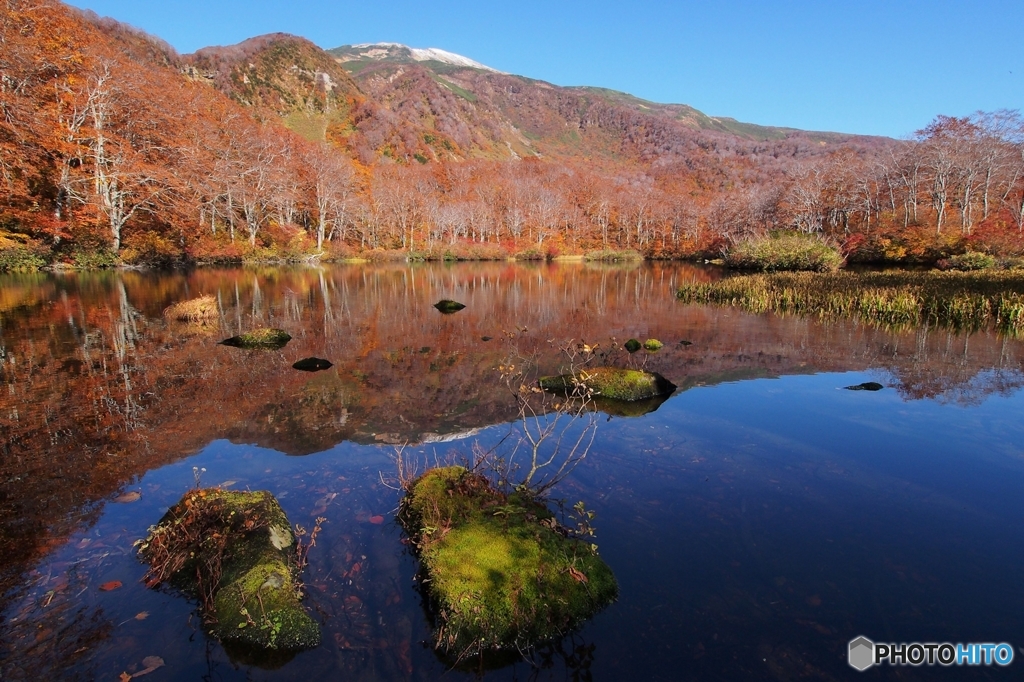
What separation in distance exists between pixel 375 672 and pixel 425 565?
0.94 meters

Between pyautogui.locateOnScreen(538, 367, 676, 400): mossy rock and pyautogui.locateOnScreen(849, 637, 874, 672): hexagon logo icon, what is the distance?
20.8 feet

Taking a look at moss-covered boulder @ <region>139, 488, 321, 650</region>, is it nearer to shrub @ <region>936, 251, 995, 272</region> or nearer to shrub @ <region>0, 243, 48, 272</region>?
shrub @ <region>0, 243, 48, 272</region>

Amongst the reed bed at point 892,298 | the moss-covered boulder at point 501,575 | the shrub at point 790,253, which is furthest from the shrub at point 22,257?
the shrub at point 790,253

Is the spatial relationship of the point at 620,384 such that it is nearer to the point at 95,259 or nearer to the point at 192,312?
the point at 192,312

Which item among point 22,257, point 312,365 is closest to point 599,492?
point 312,365

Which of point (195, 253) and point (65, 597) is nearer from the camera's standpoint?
point (65, 597)

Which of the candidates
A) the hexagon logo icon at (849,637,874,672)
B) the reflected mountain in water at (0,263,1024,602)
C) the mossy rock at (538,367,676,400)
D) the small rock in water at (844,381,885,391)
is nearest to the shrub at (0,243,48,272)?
the reflected mountain in water at (0,263,1024,602)

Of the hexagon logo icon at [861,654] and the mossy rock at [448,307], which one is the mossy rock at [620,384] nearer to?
the hexagon logo icon at [861,654]

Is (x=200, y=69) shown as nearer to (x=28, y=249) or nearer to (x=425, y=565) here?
(x=28, y=249)

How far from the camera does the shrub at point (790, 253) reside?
38.3m

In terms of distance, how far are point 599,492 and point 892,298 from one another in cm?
1998

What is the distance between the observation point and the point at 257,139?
215ft

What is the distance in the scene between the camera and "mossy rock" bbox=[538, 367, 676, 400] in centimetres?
1043

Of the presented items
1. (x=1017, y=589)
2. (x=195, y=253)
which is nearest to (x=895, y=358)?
(x=1017, y=589)
